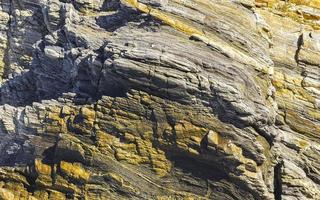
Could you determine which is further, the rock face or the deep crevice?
the deep crevice

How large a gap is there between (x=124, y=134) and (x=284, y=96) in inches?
482

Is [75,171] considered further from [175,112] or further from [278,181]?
[278,181]

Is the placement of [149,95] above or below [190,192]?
above

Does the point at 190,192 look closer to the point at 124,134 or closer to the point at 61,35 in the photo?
the point at 124,134

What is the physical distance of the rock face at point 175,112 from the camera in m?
33.3

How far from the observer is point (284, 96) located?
38.1 meters

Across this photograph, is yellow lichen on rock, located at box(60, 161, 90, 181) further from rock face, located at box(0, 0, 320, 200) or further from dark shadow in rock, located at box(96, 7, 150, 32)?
dark shadow in rock, located at box(96, 7, 150, 32)

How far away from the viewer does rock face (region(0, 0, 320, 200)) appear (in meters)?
33.3

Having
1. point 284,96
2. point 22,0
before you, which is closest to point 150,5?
point 284,96

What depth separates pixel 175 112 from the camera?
33.4m

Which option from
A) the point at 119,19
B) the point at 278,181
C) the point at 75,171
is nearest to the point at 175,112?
the point at 75,171

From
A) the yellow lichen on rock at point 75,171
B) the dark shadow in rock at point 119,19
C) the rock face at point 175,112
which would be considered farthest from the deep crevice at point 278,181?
the dark shadow in rock at point 119,19

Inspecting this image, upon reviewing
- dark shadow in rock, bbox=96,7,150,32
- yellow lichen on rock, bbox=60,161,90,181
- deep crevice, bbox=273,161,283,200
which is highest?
dark shadow in rock, bbox=96,7,150,32

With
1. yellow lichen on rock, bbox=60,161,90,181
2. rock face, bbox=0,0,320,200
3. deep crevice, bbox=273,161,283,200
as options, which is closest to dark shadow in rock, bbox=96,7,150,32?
rock face, bbox=0,0,320,200
